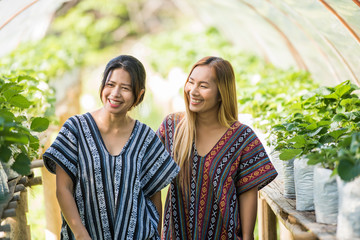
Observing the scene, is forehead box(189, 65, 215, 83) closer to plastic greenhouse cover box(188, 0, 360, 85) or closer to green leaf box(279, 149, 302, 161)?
green leaf box(279, 149, 302, 161)

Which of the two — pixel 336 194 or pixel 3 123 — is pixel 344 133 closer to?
pixel 336 194

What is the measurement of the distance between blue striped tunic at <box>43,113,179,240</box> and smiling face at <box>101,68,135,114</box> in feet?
0.51

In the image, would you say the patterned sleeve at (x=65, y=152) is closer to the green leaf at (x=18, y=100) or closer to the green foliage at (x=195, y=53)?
the green leaf at (x=18, y=100)

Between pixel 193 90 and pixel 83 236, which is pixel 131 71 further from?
pixel 83 236

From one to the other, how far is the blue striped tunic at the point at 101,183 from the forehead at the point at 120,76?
27cm

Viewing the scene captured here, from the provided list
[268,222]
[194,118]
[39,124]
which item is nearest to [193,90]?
[194,118]

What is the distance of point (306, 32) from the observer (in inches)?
254

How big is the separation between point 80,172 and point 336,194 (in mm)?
1186

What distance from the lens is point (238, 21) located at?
33.5 ft

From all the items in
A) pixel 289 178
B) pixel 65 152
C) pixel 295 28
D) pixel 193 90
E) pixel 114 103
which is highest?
pixel 295 28

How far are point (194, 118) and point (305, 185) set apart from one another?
777 millimetres

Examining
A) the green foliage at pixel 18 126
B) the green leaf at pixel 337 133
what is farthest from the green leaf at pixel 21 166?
the green leaf at pixel 337 133

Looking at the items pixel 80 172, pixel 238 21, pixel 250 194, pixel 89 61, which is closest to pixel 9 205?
pixel 80 172

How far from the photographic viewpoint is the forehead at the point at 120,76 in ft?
9.10
